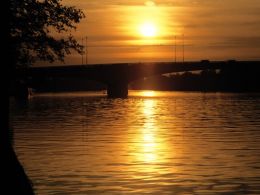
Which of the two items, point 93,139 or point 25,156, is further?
point 93,139

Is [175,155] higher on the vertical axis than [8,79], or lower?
lower

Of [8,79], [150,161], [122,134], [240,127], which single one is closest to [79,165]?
[150,161]

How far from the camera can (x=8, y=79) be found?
25188 millimetres

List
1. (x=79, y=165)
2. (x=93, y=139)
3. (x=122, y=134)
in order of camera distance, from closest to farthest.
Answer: (x=79, y=165) < (x=93, y=139) < (x=122, y=134)

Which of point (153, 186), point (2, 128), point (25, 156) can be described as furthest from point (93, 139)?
point (2, 128)

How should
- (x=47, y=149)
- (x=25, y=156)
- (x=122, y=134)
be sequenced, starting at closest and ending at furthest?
(x=25, y=156) → (x=47, y=149) → (x=122, y=134)

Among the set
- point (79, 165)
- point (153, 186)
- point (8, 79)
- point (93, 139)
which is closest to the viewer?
point (8, 79)

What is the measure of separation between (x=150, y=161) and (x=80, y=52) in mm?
12878

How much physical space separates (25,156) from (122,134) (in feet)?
76.6

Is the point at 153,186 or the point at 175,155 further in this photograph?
the point at 175,155

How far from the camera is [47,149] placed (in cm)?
4869

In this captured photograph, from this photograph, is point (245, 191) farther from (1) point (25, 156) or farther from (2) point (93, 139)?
(2) point (93, 139)

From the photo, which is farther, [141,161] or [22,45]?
[141,161]

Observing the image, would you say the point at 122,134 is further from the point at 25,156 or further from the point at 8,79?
the point at 8,79
